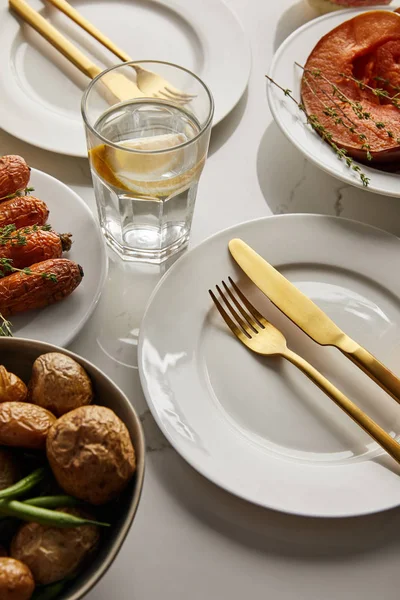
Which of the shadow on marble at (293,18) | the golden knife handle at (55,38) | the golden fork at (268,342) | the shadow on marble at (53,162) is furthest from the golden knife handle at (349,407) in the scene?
the shadow on marble at (293,18)

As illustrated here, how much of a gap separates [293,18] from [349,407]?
33.6 inches

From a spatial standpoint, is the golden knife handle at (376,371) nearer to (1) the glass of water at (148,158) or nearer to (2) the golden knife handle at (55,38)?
(1) the glass of water at (148,158)

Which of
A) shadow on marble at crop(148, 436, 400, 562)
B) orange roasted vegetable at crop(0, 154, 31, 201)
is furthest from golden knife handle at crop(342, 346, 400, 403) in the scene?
orange roasted vegetable at crop(0, 154, 31, 201)

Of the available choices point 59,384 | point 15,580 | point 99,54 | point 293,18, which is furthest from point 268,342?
point 293,18

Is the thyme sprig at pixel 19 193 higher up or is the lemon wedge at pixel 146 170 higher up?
the lemon wedge at pixel 146 170

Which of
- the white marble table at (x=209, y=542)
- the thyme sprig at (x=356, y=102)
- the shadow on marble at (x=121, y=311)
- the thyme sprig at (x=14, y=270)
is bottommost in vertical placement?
the white marble table at (x=209, y=542)

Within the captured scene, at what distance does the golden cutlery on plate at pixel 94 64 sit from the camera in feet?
3.36

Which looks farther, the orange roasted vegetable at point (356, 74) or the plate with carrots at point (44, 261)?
the orange roasted vegetable at point (356, 74)

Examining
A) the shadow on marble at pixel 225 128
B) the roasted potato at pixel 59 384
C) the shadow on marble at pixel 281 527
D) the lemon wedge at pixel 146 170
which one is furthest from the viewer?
the shadow on marble at pixel 225 128

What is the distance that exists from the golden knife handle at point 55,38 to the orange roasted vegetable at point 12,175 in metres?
0.30

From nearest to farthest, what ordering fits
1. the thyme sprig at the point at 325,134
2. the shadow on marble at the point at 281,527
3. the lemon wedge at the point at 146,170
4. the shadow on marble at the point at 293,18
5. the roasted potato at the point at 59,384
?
the roasted potato at the point at 59,384 < the shadow on marble at the point at 281,527 < the lemon wedge at the point at 146,170 < the thyme sprig at the point at 325,134 < the shadow on marble at the point at 293,18

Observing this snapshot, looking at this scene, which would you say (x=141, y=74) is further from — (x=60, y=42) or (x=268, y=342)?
(x=268, y=342)

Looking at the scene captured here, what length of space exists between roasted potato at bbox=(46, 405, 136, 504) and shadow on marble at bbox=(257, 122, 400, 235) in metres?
0.57

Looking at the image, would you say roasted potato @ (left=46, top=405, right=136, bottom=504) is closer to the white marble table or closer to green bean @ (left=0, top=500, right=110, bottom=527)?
green bean @ (left=0, top=500, right=110, bottom=527)
